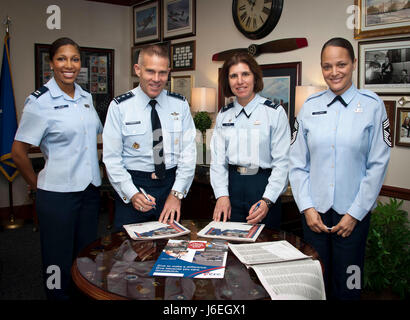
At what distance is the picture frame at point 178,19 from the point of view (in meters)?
5.02

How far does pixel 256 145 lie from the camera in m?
2.29

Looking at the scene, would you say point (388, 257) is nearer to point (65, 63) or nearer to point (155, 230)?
point (155, 230)

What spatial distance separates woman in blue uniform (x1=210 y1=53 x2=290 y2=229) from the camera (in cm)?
225

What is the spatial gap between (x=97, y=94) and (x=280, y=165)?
4.33 metres

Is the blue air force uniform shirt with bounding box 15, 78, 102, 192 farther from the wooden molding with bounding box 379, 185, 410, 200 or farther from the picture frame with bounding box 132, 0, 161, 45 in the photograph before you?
the picture frame with bounding box 132, 0, 161, 45

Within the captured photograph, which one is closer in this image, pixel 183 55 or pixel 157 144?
pixel 157 144

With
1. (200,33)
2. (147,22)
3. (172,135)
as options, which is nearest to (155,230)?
(172,135)

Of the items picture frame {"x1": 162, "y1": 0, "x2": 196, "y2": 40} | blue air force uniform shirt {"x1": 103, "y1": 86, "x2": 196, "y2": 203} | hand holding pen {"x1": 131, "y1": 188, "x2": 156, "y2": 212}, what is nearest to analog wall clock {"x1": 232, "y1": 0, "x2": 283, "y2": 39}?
picture frame {"x1": 162, "y1": 0, "x2": 196, "y2": 40}

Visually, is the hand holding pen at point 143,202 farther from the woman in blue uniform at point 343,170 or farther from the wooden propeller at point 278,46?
the wooden propeller at point 278,46

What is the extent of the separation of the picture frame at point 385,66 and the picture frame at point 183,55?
2311 mm

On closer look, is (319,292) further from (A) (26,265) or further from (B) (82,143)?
(A) (26,265)

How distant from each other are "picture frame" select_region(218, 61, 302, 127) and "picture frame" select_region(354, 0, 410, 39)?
688 millimetres

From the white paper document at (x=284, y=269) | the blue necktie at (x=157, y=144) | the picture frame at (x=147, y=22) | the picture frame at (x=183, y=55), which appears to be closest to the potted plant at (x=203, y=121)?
the picture frame at (x=183, y=55)

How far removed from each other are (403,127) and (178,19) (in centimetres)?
325
